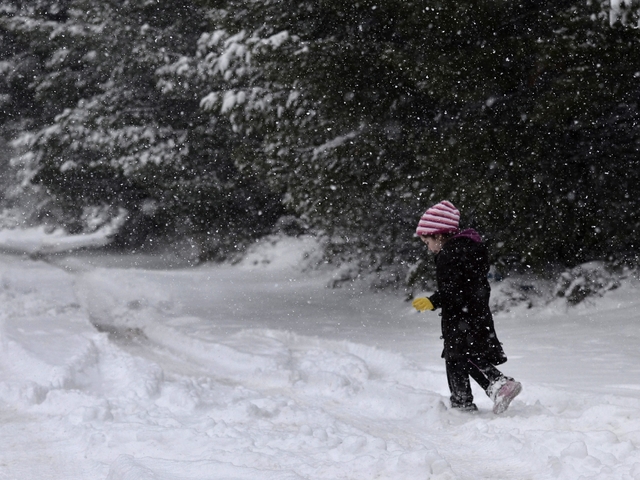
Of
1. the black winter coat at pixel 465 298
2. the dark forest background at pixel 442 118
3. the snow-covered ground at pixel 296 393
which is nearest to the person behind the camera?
the snow-covered ground at pixel 296 393

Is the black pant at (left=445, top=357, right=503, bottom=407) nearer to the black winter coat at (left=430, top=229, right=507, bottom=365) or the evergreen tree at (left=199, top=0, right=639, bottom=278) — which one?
the black winter coat at (left=430, top=229, right=507, bottom=365)

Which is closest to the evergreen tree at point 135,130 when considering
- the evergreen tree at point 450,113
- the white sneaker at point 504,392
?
the evergreen tree at point 450,113

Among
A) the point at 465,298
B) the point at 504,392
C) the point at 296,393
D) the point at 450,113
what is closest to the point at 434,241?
the point at 465,298

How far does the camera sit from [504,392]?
4.89 m

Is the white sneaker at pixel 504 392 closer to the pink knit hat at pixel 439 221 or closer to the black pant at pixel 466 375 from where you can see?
the black pant at pixel 466 375

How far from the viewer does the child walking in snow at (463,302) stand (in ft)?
16.5

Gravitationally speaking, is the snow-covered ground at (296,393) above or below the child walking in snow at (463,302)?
below

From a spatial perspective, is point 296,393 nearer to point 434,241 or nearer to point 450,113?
point 434,241

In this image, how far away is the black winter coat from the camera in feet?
16.5

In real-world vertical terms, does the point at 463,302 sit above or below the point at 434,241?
below

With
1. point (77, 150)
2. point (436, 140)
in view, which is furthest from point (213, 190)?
point (436, 140)

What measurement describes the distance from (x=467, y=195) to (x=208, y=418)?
444cm

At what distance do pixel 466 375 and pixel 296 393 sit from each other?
1.47 metres

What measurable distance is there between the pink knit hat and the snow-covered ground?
48.6 inches
